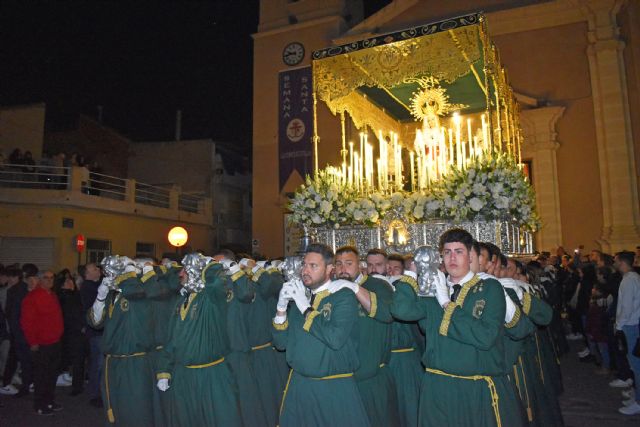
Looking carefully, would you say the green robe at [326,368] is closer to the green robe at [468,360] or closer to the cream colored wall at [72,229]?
the green robe at [468,360]

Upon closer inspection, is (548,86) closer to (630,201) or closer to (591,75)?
(591,75)

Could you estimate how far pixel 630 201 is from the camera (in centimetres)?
1352

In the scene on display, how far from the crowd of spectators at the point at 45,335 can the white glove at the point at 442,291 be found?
6.13 metres

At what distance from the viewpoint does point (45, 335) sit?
291 inches

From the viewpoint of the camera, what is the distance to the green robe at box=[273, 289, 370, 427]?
359cm

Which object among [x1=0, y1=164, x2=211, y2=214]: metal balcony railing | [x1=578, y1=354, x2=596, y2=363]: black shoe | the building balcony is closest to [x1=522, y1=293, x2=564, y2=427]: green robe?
[x1=578, y1=354, x2=596, y2=363]: black shoe

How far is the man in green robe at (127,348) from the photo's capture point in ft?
17.6

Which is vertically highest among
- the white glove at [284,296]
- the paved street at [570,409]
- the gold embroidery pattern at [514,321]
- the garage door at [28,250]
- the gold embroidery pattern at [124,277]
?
the garage door at [28,250]

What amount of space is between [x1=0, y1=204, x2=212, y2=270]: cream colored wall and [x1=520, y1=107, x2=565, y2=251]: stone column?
13.9m

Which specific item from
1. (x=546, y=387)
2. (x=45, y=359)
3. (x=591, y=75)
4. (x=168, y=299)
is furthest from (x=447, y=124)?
(x=45, y=359)

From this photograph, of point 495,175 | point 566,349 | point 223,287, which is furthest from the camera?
point 566,349

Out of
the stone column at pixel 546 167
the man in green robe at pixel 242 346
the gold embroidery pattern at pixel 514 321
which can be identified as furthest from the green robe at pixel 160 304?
the stone column at pixel 546 167

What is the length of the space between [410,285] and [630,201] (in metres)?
12.3

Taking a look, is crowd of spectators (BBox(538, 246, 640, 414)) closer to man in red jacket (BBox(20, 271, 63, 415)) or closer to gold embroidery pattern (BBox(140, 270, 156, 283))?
gold embroidery pattern (BBox(140, 270, 156, 283))
